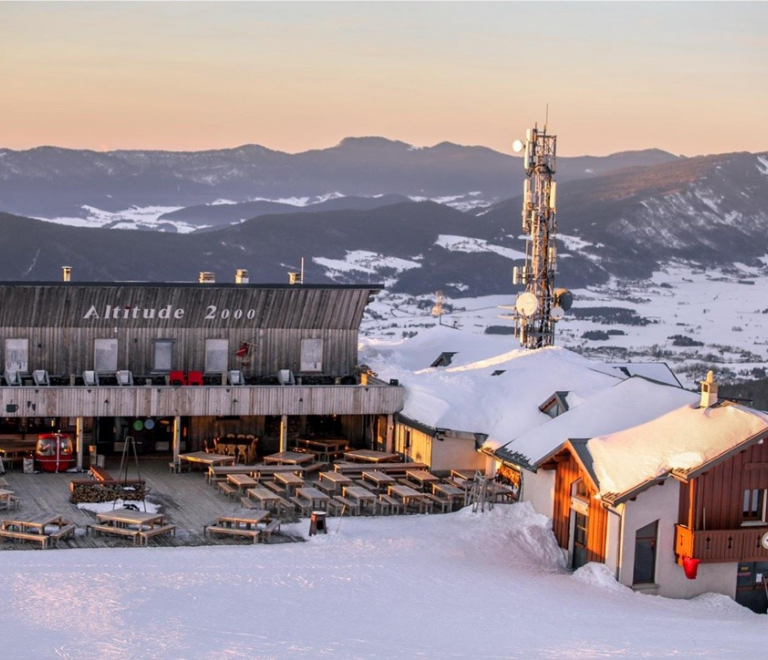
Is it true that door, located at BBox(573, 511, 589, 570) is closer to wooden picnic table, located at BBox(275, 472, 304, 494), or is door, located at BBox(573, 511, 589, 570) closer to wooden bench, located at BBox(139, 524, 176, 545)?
wooden picnic table, located at BBox(275, 472, 304, 494)

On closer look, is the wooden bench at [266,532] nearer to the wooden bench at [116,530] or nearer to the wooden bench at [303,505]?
the wooden bench at [303,505]

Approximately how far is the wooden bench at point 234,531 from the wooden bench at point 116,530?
1.56 metres

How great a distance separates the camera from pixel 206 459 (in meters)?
31.9

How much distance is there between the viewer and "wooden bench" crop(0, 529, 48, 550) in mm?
23641

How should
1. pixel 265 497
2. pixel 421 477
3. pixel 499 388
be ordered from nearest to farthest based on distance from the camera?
pixel 265 497, pixel 421 477, pixel 499 388

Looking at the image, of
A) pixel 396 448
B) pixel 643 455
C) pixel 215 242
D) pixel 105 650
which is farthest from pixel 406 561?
pixel 215 242

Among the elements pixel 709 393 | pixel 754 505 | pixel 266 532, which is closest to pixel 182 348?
pixel 266 532

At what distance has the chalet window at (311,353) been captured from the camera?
35.7m

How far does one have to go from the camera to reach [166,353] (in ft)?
113

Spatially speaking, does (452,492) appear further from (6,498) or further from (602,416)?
(6,498)

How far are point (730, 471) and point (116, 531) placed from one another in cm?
1231

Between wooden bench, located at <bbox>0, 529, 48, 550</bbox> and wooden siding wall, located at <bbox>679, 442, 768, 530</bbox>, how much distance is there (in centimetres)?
1249

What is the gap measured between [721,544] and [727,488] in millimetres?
1119

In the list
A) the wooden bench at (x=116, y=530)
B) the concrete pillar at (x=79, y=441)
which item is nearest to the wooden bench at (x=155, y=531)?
the wooden bench at (x=116, y=530)
